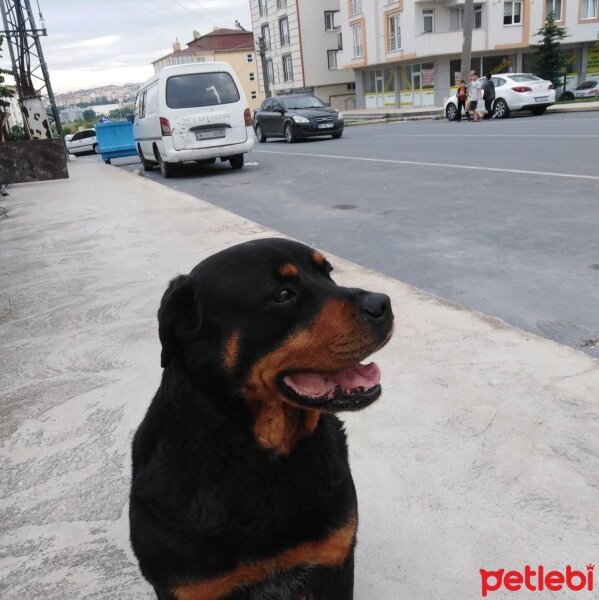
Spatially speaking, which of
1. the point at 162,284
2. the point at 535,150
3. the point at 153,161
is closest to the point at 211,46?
the point at 153,161

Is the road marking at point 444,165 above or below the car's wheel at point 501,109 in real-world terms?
below

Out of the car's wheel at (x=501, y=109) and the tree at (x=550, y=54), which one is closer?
the car's wheel at (x=501, y=109)

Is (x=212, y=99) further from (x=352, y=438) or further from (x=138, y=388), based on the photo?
(x=352, y=438)

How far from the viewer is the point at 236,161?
1369 centimetres

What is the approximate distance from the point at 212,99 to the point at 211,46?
242ft

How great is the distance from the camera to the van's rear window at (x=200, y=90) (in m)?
12.2

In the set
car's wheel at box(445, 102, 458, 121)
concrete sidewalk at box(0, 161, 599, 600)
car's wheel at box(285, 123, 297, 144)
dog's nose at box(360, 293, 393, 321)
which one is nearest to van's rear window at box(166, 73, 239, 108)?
car's wheel at box(285, 123, 297, 144)

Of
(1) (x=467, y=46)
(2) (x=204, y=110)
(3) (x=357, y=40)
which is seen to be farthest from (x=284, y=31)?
(2) (x=204, y=110)

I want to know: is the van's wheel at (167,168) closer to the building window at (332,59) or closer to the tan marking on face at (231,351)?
the tan marking on face at (231,351)

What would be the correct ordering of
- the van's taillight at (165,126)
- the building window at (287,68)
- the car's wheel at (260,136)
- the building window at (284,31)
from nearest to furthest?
the van's taillight at (165,126) < the car's wheel at (260,136) < the building window at (284,31) < the building window at (287,68)

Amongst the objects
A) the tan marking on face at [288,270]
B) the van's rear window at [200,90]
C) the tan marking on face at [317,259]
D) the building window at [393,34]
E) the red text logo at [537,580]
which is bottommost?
the red text logo at [537,580]

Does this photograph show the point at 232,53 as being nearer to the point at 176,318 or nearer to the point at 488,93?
the point at 488,93

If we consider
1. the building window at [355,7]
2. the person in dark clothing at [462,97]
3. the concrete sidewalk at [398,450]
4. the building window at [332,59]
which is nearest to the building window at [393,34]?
the building window at [355,7]

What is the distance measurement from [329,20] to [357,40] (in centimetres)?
909
